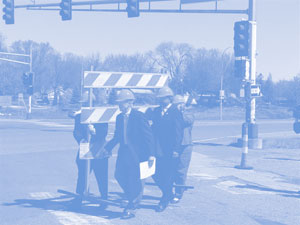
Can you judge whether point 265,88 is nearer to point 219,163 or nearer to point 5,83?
point 5,83

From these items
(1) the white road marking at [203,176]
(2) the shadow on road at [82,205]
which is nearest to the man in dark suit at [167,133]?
(2) the shadow on road at [82,205]

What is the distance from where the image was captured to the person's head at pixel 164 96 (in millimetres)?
8562

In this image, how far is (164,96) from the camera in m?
8.57

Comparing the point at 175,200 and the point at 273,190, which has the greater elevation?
the point at 175,200

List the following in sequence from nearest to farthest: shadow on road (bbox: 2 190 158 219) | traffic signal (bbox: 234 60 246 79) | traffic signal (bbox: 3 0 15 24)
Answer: shadow on road (bbox: 2 190 158 219)
traffic signal (bbox: 234 60 246 79)
traffic signal (bbox: 3 0 15 24)

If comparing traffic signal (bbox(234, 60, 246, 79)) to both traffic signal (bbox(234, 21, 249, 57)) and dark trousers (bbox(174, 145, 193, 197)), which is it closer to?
traffic signal (bbox(234, 21, 249, 57))

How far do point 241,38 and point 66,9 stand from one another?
6.49 m

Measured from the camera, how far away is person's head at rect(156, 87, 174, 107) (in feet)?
28.1

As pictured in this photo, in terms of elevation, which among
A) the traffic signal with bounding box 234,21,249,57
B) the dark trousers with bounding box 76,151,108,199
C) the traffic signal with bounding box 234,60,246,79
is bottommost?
the dark trousers with bounding box 76,151,108,199

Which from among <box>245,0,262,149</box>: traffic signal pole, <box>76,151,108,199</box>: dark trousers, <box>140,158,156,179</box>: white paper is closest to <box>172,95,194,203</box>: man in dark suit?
<box>140,158,156,179</box>: white paper

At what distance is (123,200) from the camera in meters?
8.78

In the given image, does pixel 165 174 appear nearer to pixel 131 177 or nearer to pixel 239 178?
pixel 131 177

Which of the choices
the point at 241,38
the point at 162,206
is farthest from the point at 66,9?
the point at 162,206

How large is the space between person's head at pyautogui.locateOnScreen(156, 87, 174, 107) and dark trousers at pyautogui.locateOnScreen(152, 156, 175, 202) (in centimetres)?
90
